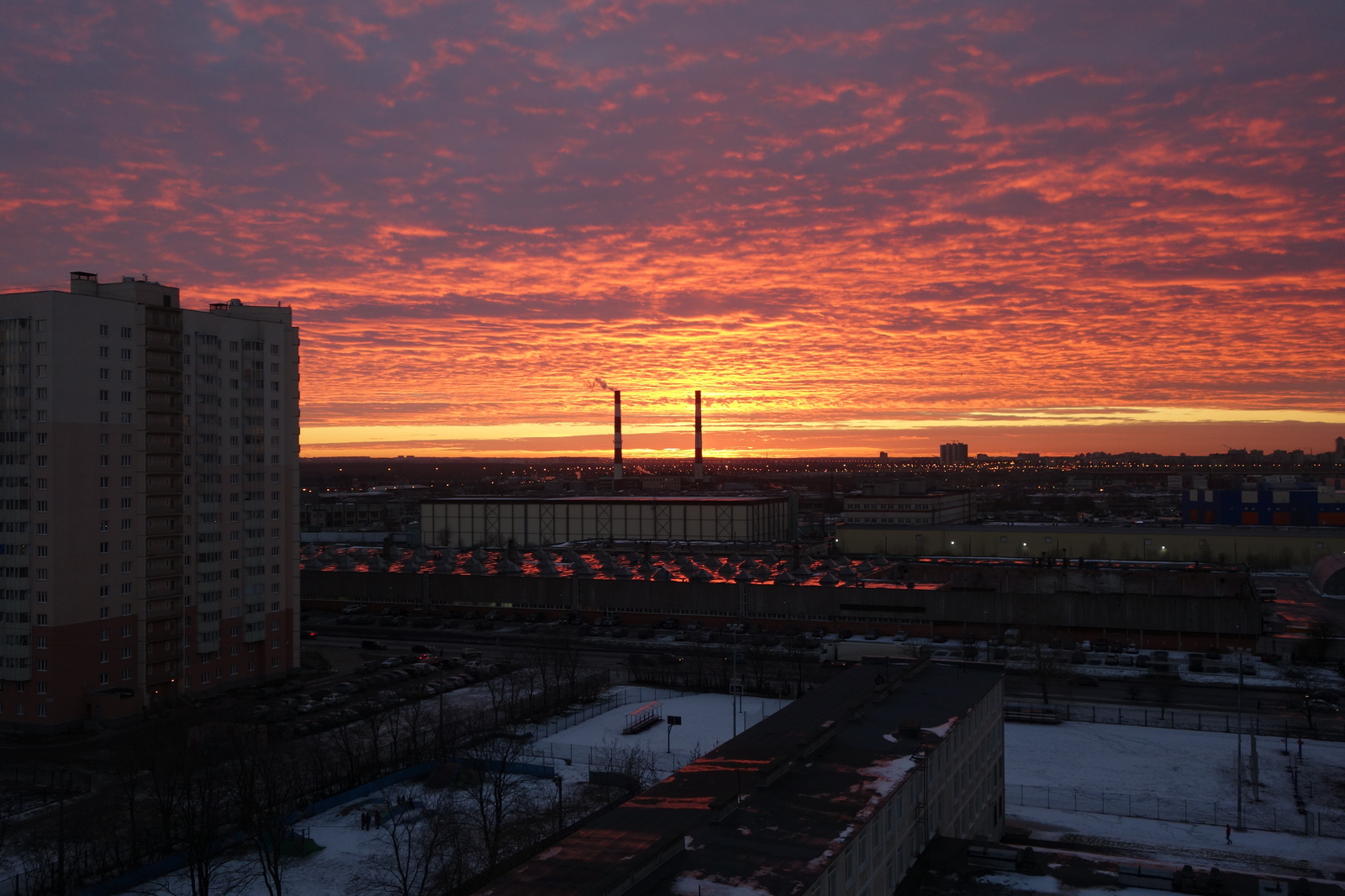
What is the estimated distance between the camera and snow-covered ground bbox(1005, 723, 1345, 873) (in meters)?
20.6

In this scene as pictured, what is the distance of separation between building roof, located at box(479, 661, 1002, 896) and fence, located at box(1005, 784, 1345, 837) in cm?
425

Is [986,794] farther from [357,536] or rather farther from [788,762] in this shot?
[357,536]

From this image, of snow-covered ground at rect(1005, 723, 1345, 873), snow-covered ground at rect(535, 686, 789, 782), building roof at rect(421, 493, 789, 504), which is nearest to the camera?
snow-covered ground at rect(1005, 723, 1345, 873)

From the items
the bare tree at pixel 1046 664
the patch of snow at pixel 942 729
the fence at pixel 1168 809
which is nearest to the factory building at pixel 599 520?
the bare tree at pixel 1046 664

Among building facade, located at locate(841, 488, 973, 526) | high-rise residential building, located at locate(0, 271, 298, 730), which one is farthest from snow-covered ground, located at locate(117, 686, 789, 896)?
building facade, located at locate(841, 488, 973, 526)

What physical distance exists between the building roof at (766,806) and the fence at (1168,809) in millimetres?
4246

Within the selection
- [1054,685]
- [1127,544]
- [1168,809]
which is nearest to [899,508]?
[1127,544]

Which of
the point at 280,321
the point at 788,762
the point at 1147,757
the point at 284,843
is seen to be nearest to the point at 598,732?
the point at 284,843

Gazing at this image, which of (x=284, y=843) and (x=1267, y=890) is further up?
(x=1267, y=890)

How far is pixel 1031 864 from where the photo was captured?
16.3 metres

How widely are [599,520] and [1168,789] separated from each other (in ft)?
221

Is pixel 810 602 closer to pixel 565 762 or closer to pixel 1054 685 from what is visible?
pixel 1054 685

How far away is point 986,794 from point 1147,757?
8124 mm

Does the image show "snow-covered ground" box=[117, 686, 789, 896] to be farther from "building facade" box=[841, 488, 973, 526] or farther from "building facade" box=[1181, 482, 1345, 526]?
"building facade" box=[1181, 482, 1345, 526]
